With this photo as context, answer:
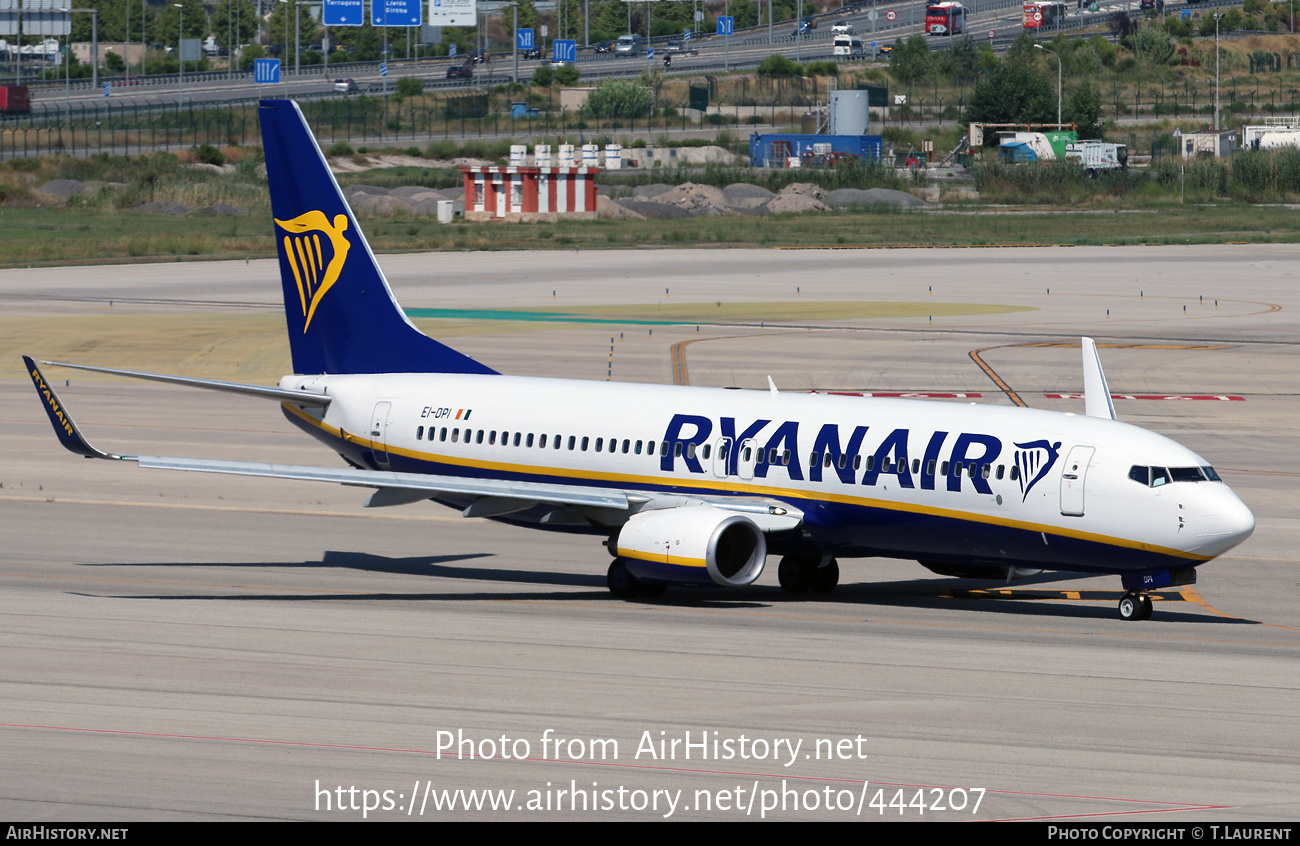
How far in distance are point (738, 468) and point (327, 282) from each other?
11.3m

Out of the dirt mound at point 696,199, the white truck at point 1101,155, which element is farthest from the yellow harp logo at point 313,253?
the white truck at point 1101,155

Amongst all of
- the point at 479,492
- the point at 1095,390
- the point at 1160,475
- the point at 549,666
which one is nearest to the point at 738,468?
the point at 479,492

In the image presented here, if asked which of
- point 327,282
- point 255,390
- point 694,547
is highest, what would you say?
point 327,282

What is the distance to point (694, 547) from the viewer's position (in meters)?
30.4

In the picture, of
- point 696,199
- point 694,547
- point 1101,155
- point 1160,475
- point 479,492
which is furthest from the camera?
point 1101,155

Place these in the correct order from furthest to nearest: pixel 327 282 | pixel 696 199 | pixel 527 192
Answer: pixel 696 199, pixel 527 192, pixel 327 282

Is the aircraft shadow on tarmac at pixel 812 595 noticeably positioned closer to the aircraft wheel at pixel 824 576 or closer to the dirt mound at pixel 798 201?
the aircraft wheel at pixel 824 576

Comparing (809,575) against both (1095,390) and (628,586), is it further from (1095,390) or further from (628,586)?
(1095,390)

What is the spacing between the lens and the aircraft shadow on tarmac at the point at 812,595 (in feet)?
105

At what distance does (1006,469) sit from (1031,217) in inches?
4835

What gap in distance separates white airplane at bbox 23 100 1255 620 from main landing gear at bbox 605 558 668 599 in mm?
42

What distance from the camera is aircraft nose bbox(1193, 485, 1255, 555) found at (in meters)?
28.5
